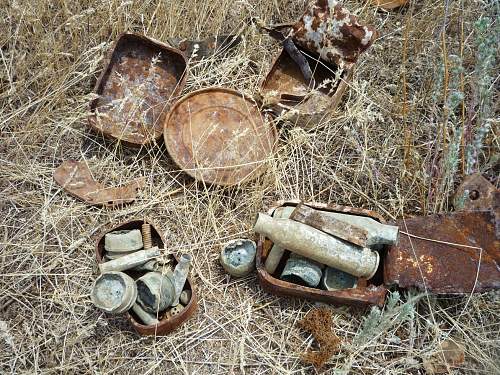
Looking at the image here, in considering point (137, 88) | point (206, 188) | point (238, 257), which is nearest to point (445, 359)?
point (238, 257)

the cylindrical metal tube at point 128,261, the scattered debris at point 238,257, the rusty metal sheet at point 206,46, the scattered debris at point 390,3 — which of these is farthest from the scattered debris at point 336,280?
the scattered debris at point 390,3

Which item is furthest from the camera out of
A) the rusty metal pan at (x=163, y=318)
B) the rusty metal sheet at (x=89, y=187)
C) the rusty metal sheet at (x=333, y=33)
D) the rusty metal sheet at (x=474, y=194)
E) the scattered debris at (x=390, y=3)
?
the scattered debris at (x=390, y=3)

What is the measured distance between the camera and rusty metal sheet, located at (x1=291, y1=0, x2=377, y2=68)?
3.44 meters

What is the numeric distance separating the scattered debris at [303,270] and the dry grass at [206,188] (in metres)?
0.18

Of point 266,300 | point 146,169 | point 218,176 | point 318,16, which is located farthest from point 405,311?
point 318,16

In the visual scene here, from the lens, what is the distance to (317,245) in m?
2.69

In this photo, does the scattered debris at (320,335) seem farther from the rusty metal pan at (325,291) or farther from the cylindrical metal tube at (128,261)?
the cylindrical metal tube at (128,261)

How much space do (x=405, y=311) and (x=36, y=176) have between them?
225cm

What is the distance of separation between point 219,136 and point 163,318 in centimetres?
123

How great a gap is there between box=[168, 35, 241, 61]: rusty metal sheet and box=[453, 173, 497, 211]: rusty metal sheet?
179 cm

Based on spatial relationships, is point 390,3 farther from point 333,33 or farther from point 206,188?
point 206,188

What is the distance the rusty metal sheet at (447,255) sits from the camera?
2762 mm

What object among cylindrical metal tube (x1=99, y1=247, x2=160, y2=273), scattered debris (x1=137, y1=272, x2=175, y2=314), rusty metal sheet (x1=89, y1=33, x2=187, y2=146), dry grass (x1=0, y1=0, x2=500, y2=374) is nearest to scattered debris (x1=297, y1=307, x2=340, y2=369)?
dry grass (x1=0, y1=0, x2=500, y2=374)

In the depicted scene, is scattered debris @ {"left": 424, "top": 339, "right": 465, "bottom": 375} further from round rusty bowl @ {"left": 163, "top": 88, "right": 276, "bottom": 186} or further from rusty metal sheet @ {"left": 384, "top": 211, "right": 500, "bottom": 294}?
round rusty bowl @ {"left": 163, "top": 88, "right": 276, "bottom": 186}
